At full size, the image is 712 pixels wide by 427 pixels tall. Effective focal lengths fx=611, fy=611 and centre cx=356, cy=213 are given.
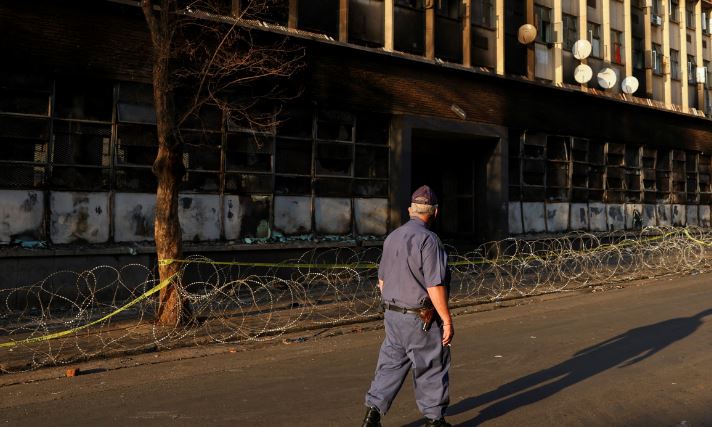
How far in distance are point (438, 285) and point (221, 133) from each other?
11057mm

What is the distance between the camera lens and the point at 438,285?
15.8 feet

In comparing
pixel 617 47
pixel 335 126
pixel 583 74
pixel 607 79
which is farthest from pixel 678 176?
pixel 335 126

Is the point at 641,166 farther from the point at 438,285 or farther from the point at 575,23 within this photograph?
the point at 438,285

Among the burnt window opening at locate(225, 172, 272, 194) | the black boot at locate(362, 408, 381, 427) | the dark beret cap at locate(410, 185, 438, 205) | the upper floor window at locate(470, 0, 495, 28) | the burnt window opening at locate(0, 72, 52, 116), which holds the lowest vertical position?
the black boot at locate(362, 408, 381, 427)

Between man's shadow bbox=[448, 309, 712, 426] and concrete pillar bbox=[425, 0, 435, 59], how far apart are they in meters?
11.2

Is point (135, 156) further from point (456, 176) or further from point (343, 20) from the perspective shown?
point (456, 176)

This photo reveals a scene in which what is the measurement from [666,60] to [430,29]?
15.2 metres

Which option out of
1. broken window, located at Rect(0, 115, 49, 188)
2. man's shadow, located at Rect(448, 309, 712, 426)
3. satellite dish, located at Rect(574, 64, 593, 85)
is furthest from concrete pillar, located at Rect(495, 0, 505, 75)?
broken window, located at Rect(0, 115, 49, 188)

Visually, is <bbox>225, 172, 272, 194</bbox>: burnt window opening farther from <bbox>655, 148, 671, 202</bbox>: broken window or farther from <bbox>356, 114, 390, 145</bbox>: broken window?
<bbox>655, 148, 671, 202</bbox>: broken window

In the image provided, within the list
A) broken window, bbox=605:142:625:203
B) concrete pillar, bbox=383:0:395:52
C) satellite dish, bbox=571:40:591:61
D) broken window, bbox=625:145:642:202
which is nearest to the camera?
concrete pillar, bbox=383:0:395:52

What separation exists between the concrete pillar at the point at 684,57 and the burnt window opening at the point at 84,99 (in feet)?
84.5

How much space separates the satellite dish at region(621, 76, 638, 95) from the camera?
2483cm

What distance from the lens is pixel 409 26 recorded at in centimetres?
1856

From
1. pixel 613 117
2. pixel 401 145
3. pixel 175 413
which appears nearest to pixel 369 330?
pixel 175 413
